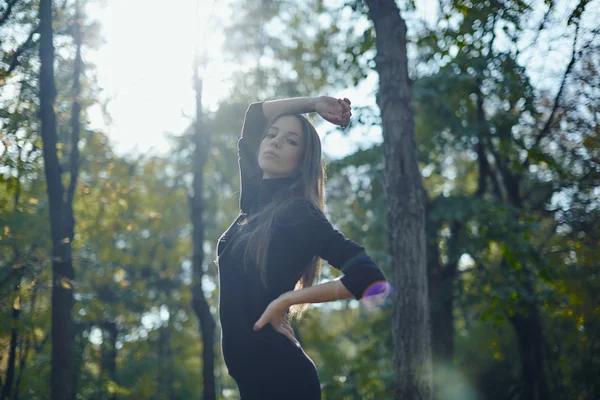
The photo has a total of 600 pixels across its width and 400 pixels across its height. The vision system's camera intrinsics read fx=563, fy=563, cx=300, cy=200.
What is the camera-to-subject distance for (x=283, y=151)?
9.07 ft

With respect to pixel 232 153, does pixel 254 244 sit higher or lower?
lower

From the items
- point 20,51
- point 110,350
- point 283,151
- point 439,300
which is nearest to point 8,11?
point 20,51

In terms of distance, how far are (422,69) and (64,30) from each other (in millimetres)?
7482

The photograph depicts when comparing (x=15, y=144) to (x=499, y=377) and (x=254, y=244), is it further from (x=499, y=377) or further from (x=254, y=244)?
(x=499, y=377)

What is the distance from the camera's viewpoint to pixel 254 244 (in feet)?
7.95

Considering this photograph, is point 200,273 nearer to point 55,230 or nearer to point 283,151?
point 55,230

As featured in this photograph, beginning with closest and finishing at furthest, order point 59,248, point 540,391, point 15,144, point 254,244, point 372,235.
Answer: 1. point 254,244
2. point 15,144
3. point 59,248
4. point 540,391
5. point 372,235

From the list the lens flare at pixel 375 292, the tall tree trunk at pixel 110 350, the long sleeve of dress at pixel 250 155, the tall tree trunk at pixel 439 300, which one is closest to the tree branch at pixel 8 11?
the long sleeve of dress at pixel 250 155

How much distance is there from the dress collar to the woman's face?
0.09ft

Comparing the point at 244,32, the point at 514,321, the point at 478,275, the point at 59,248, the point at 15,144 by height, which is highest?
the point at 244,32

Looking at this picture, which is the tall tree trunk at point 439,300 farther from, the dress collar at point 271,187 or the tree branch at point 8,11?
the dress collar at point 271,187

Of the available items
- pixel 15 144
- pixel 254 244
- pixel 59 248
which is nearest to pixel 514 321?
pixel 59 248

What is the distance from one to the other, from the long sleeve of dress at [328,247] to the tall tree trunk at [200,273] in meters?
10.5

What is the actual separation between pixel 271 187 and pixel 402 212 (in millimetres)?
3038
